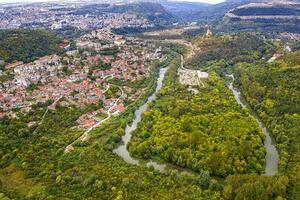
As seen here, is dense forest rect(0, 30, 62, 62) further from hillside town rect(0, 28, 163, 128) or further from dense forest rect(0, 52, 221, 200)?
dense forest rect(0, 52, 221, 200)

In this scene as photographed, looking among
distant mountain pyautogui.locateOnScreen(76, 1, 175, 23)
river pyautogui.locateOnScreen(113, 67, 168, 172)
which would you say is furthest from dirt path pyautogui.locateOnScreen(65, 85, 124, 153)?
distant mountain pyautogui.locateOnScreen(76, 1, 175, 23)

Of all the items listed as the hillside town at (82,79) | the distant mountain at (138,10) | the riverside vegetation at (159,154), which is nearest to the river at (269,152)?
the riverside vegetation at (159,154)

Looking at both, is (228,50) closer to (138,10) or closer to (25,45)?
(25,45)

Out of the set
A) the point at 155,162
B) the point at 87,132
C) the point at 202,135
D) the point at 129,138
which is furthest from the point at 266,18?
the point at 155,162

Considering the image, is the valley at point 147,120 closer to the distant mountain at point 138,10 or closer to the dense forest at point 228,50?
the dense forest at point 228,50

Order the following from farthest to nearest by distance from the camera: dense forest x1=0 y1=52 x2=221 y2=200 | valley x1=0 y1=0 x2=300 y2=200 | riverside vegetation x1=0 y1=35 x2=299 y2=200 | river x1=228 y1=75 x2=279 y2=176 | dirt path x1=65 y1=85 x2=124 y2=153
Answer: dirt path x1=65 y1=85 x2=124 y2=153, river x1=228 y1=75 x2=279 y2=176, valley x1=0 y1=0 x2=300 y2=200, riverside vegetation x1=0 y1=35 x2=299 y2=200, dense forest x1=0 y1=52 x2=221 y2=200

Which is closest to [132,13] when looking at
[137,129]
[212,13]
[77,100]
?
[212,13]
